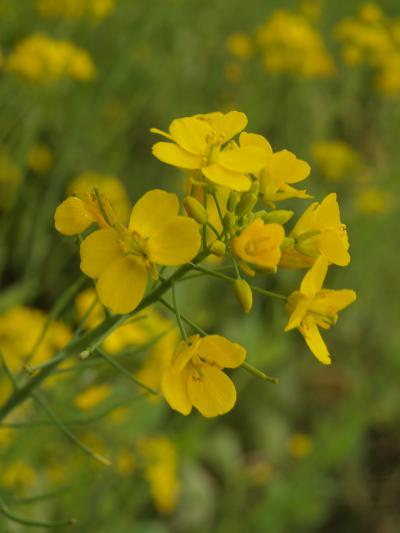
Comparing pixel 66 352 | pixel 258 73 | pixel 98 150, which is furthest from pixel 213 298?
pixel 66 352

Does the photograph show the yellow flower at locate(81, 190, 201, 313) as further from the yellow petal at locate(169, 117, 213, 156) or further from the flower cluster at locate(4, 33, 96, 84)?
the flower cluster at locate(4, 33, 96, 84)

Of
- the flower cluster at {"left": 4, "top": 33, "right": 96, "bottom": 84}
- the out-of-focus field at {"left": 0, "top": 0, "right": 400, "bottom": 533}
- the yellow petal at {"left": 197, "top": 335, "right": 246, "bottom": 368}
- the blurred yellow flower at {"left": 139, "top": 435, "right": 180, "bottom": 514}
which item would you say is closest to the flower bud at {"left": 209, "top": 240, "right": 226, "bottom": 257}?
the yellow petal at {"left": 197, "top": 335, "right": 246, "bottom": 368}

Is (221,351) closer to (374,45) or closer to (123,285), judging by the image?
(123,285)

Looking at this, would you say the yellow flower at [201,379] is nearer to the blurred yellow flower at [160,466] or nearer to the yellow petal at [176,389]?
the yellow petal at [176,389]

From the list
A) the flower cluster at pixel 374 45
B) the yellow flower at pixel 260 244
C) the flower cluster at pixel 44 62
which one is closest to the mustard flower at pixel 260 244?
the yellow flower at pixel 260 244

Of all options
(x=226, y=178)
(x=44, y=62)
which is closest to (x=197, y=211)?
(x=226, y=178)

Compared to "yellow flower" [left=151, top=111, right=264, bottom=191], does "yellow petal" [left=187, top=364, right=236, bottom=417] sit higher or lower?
lower

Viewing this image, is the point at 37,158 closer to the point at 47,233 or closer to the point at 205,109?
the point at 47,233
